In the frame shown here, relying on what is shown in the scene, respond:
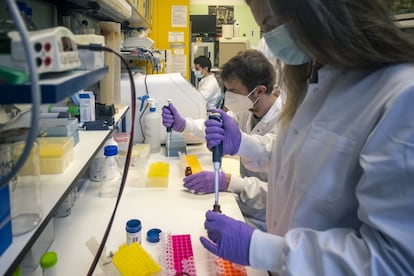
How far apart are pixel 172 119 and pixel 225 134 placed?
57 centimetres

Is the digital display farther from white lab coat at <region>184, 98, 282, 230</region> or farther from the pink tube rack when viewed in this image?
white lab coat at <region>184, 98, 282, 230</region>

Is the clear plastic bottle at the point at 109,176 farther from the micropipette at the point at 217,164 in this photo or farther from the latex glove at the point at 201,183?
the micropipette at the point at 217,164

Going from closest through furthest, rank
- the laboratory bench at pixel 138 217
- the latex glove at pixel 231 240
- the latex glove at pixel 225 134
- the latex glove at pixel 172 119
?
the latex glove at pixel 231 240 → the laboratory bench at pixel 138 217 → the latex glove at pixel 225 134 → the latex glove at pixel 172 119

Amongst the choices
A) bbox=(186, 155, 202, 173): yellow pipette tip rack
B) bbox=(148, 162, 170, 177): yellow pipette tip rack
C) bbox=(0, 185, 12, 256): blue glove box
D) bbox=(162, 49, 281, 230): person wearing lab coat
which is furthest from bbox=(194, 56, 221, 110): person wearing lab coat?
bbox=(0, 185, 12, 256): blue glove box

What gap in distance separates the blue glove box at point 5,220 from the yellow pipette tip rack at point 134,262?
1.25 feet

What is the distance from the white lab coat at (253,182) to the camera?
155 centimetres

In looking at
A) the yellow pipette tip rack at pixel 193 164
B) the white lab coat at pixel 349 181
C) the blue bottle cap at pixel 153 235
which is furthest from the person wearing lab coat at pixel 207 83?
the white lab coat at pixel 349 181

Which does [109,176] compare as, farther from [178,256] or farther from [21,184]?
[21,184]

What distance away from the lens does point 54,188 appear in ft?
2.72

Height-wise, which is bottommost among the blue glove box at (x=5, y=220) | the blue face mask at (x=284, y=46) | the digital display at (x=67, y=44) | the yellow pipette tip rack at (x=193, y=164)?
the yellow pipette tip rack at (x=193, y=164)

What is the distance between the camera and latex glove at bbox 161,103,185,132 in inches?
77.2

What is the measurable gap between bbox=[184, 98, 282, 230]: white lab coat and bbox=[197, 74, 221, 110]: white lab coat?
272 cm

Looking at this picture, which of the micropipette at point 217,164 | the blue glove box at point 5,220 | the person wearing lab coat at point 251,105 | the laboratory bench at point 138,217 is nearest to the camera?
the blue glove box at point 5,220

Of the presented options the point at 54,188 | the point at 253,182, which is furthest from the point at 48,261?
the point at 253,182
